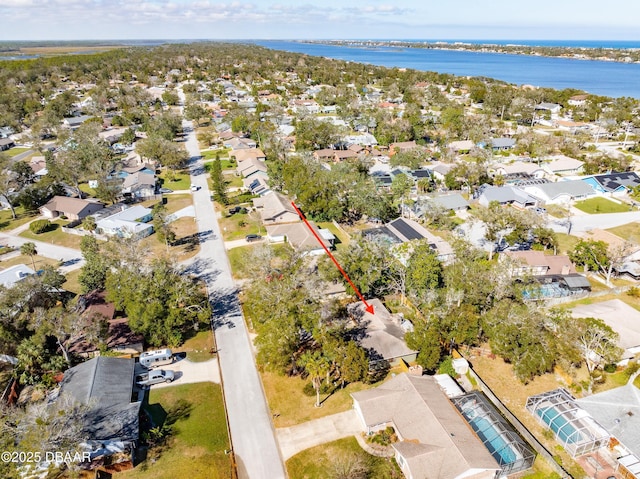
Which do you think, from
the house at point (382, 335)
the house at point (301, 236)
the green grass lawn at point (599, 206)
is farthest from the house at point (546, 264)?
the green grass lawn at point (599, 206)

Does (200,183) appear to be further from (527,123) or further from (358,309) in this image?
(527,123)

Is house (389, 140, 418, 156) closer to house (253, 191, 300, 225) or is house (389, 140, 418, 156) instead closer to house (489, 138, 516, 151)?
house (489, 138, 516, 151)

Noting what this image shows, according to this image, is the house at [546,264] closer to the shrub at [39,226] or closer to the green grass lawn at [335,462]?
the green grass lawn at [335,462]

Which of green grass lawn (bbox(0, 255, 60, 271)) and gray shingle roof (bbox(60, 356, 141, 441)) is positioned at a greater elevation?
gray shingle roof (bbox(60, 356, 141, 441))

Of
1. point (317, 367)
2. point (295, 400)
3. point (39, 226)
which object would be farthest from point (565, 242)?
point (39, 226)

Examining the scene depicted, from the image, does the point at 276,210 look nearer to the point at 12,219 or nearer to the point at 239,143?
the point at 12,219

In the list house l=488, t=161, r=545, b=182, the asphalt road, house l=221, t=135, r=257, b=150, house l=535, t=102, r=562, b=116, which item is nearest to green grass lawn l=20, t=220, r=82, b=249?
the asphalt road

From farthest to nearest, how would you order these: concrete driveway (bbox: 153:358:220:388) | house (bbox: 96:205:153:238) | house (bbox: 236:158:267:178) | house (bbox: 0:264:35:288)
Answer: house (bbox: 236:158:267:178), house (bbox: 96:205:153:238), house (bbox: 0:264:35:288), concrete driveway (bbox: 153:358:220:388)

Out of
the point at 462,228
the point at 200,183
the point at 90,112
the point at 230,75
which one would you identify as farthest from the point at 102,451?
the point at 230,75
